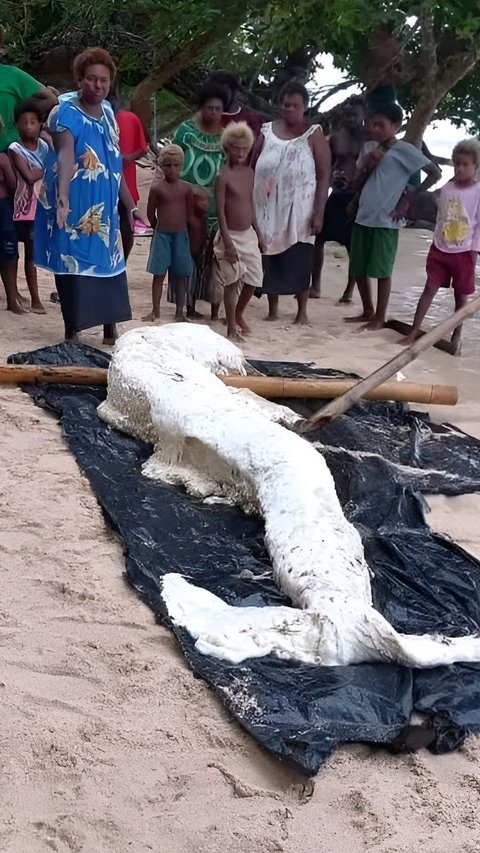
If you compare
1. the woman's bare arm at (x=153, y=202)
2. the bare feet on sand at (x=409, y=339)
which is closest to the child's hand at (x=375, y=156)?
the bare feet on sand at (x=409, y=339)

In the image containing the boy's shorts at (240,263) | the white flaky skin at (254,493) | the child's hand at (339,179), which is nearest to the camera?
the white flaky skin at (254,493)

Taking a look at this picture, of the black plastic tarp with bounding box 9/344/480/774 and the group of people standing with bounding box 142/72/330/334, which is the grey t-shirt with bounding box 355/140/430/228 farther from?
the black plastic tarp with bounding box 9/344/480/774

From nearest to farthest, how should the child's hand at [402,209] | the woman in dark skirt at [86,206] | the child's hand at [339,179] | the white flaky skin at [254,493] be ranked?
the white flaky skin at [254,493], the woman in dark skirt at [86,206], the child's hand at [402,209], the child's hand at [339,179]

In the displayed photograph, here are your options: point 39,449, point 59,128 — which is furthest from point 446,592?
point 59,128

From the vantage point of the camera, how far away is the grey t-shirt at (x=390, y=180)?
5527 millimetres

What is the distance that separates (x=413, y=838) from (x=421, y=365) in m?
3.55

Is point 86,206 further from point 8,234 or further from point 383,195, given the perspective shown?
point 383,195

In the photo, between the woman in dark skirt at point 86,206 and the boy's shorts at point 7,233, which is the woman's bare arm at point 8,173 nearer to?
the boy's shorts at point 7,233

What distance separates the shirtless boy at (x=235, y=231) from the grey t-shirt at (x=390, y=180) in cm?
82

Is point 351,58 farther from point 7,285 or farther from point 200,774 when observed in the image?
point 200,774

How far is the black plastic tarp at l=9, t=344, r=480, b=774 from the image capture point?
1904 mm

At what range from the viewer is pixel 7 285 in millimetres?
5477

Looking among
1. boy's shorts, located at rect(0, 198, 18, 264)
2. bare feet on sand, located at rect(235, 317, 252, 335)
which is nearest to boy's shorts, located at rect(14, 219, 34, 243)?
boy's shorts, located at rect(0, 198, 18, 264)

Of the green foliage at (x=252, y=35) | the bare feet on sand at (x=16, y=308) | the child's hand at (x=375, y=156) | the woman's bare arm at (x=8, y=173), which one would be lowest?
the bare feet on sand at (x=16, y=308)
